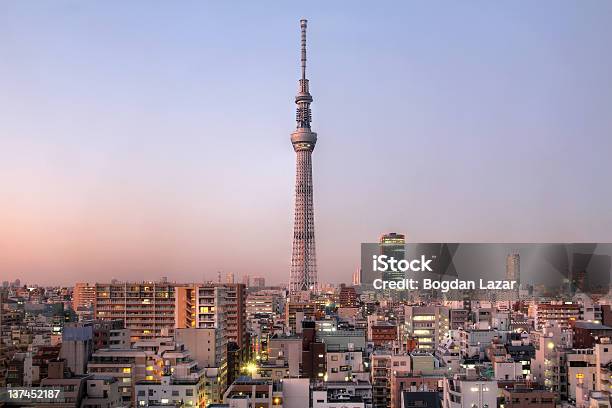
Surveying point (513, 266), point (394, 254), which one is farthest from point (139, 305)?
point (513, 266)

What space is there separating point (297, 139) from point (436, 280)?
3678cm

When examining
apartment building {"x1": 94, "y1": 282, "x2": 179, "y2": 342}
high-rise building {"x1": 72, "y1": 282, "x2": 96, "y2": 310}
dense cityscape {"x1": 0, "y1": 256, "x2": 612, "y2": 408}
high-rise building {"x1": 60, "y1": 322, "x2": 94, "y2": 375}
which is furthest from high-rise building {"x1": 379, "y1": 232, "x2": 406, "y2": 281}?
high-rise building {"x1": 72, "y1": 282, "x2": 96, "y2": 310}

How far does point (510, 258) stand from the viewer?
19.2m

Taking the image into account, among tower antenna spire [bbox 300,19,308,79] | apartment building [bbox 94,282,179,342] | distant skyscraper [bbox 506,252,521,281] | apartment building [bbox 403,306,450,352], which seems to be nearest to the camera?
distant skyscraper [bbox 506,252,521,281]

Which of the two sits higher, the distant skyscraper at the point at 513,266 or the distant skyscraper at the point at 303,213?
the distant skyscraper at the point at 303,213

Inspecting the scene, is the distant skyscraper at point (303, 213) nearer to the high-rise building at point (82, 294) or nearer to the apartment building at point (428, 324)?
the high-rise building at point (82, 294)

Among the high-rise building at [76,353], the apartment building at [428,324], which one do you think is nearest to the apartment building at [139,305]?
the apartment building at [428,324]

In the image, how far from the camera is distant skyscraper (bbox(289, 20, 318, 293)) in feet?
170

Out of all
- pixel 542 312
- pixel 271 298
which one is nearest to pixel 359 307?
pixel 271 298

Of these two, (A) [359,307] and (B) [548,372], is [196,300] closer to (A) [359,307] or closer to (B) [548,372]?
(B) [548,372]

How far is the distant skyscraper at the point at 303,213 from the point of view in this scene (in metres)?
51.8

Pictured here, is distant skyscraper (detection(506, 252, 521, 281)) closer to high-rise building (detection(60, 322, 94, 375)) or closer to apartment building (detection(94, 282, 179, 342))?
high-rise building (detection(60, 322, 94, 375))

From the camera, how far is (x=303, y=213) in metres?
52.4

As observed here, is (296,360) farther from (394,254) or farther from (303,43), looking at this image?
(303,43)
